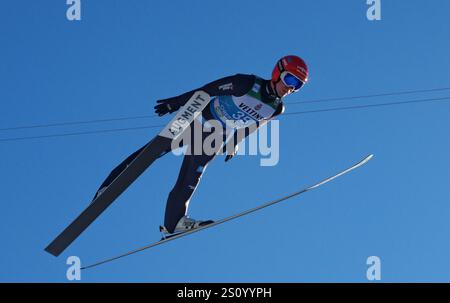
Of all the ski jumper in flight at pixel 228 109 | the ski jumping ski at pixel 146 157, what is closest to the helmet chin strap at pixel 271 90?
the ski jumper in flight at pixel 228 109

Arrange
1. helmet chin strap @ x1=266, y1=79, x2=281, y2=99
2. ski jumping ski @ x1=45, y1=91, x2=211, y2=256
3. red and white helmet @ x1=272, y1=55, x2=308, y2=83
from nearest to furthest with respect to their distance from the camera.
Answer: red and white helmet @ x1=272, y1=55, x2=308, y2=83, ski jumping ski @ x1=45, y1=91, x2=211, y2=256, helmet chin strap @ x1=266, y1=79, x2=281, y2=99

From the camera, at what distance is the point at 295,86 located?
1110cm

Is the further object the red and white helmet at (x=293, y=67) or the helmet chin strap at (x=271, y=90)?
the helmet chin strap at (x=271, y=90)

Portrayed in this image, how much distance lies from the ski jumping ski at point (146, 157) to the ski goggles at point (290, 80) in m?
0.95

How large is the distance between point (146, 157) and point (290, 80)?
1919 mm

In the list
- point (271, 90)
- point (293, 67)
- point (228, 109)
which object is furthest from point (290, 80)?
point (228, 109)

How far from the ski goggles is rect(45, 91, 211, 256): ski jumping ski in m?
0.95

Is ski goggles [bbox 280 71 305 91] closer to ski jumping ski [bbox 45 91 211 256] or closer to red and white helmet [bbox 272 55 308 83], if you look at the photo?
red and white helmet [bbox 272 55 308 83]

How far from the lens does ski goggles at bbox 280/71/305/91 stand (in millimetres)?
11016

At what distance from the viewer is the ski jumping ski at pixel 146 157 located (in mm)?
11148

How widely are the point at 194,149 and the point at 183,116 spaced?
25.5 inches

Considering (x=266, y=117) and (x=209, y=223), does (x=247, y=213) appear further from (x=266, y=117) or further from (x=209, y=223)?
(x=266, y=117)

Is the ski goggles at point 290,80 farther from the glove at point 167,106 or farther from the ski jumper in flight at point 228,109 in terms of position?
the glove at point 167,106

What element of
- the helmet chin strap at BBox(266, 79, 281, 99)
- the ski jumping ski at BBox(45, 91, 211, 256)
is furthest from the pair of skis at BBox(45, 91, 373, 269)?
the helmet chin strap at BBox(266, 79, 281, 99)
